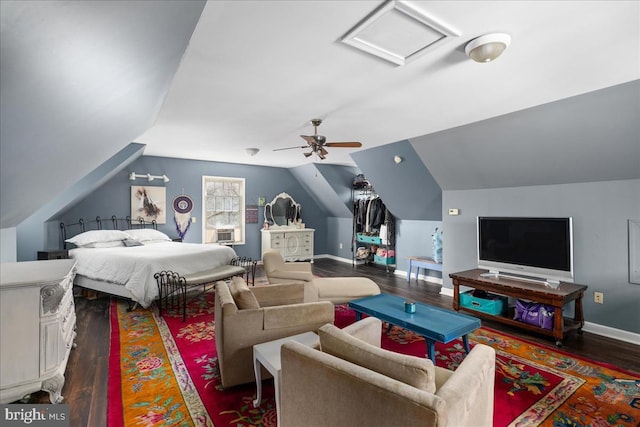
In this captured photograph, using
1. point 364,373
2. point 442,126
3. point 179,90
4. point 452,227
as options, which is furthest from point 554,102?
point 179,90

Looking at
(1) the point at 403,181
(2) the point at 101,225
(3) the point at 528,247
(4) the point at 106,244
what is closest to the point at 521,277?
(3) the point at 528,247

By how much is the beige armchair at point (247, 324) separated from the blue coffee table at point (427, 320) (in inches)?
25.6

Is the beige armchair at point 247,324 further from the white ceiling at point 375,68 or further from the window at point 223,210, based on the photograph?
the window at point 223,210

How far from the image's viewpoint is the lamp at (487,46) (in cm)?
184

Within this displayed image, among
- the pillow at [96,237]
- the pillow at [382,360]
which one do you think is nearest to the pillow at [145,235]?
the pillow at [96,237]

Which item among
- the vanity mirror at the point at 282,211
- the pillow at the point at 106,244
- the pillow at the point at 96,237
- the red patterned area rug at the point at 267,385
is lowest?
the red patterned area rug at the point at 267,385

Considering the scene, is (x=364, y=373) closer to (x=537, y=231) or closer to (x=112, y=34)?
(x=112, y=34)

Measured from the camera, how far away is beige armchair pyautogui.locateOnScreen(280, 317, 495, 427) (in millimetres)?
1158

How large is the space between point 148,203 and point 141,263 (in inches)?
102

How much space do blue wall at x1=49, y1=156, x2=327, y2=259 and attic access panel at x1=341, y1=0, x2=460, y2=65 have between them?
5637 mm

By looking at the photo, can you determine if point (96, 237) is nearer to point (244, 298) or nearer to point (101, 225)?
point (101, 225)

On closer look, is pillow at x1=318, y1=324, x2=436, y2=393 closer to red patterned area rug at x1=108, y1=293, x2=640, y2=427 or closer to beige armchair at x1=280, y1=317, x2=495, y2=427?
beige armchair at x1=280, y1=317, x2=495, y2=427

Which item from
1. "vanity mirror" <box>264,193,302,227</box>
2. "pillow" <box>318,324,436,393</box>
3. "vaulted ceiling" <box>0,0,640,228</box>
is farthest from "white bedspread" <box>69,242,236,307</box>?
"pillow" <box>318,324,436,393</box>

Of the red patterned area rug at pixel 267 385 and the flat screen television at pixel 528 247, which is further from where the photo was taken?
the flat screen television at pixel 528 247
